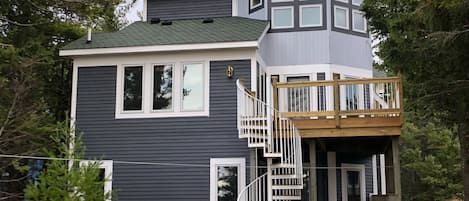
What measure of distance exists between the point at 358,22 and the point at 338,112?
378cm

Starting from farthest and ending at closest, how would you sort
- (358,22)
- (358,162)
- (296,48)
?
1. (358,162)
2. (358,22)
3. (296,48)

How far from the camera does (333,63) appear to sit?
12609 mm

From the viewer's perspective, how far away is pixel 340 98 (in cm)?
1153

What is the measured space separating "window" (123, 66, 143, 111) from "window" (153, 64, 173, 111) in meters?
0.33

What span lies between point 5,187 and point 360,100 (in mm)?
8894

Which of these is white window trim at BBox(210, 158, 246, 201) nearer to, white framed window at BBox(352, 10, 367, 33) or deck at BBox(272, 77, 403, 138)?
deck at BBox(272, 77, 403, 138)

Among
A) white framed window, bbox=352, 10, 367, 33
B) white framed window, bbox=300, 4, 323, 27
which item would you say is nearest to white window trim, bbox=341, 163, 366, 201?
white framed window, bbox=352, 10, 367, 33

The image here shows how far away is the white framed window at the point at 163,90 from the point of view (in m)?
11.6

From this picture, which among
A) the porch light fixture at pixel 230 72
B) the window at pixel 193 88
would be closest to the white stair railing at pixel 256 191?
the window at pixel 193 88

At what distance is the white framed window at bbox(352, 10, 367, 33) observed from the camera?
43.3 ft

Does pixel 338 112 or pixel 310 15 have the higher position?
pixel 310 15

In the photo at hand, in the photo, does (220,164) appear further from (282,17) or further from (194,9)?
(194,9)

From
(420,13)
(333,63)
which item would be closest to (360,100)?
(333,63)

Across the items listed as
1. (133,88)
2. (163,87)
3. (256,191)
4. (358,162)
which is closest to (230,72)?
(163,87)
